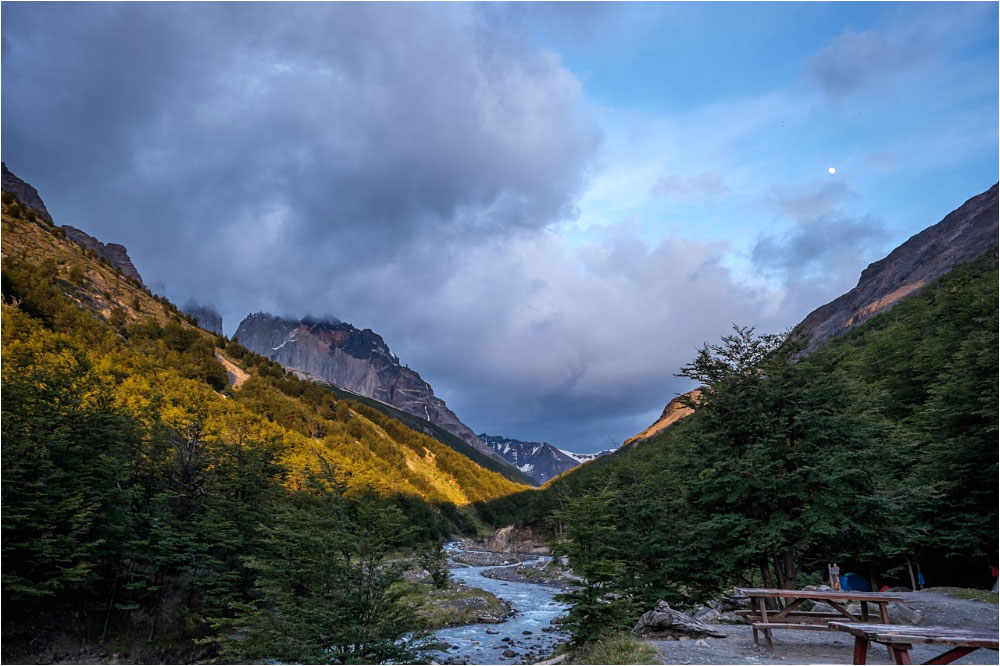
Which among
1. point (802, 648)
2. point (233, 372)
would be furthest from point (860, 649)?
point (233, 372)

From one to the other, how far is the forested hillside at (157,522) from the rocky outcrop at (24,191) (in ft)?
346

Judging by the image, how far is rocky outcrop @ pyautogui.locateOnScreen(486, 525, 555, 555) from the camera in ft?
350

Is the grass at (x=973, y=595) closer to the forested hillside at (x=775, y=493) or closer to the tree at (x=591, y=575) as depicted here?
the forested hillside at (x=775, y=493)

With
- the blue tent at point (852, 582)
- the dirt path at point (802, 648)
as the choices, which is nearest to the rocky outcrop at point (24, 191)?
the dirt path at point (802, 648)

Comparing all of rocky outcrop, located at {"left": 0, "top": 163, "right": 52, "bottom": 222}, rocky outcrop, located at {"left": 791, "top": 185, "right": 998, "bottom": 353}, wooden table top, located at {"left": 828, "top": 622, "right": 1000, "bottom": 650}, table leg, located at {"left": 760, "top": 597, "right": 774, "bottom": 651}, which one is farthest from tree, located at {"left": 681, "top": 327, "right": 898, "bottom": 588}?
rocky outcrop, located at {"left": 0, "top": 163, "right": 52, "bottom": 222}

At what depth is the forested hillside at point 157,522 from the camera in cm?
1316

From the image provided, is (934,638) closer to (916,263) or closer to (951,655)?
(951,655)

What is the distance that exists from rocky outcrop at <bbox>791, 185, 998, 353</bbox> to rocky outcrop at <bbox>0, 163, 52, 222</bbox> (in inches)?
8784

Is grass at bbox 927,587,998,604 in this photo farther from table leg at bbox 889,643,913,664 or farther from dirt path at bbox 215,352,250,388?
dirt path at bbox 215,352,250,388

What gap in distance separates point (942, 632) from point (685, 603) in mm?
13842

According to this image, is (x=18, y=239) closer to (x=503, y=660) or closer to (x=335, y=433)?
(x=335, y=433)

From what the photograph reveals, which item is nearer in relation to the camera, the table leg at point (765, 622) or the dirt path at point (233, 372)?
the table leg at point (765, 622)

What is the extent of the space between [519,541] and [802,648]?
349ft

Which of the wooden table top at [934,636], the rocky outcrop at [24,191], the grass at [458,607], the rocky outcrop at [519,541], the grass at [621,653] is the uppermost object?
the rocky outcrop at [24,191]
